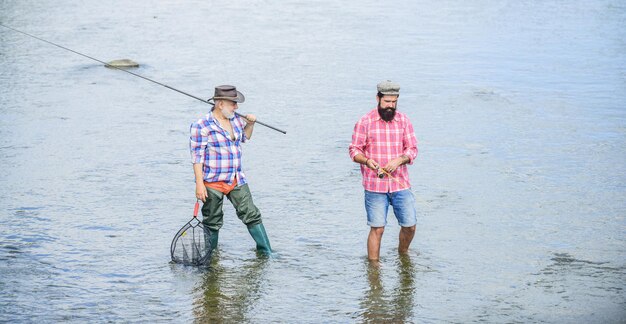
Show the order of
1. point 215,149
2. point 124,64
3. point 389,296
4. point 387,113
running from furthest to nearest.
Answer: point 124,64, point 215,149, point 387,113, point 389,296

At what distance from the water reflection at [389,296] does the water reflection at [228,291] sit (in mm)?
870

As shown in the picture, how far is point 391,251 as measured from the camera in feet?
29.2

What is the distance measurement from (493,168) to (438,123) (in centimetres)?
233

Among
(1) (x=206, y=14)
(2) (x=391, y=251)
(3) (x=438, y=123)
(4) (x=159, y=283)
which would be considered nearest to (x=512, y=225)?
(2) (x=391, y=251)

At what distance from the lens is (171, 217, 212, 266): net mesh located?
8.38 metres

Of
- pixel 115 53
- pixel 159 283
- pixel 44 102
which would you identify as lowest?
pixel 159 283

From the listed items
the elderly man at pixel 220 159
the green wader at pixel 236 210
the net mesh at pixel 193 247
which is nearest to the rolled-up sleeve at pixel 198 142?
the elderly man at pixel 220 159

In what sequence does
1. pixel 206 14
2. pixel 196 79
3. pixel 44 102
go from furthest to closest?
1. pixel 206 14
2. pixel 196 79
3. pixel 44 102

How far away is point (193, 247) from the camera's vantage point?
27.6 feet

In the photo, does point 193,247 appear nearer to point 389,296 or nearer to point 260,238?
point 260,238

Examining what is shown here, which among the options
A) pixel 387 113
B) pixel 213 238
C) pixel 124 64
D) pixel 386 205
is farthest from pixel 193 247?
pixel 124 64

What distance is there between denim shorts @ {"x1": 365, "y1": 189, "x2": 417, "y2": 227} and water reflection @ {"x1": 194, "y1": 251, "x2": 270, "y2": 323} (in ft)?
3.39

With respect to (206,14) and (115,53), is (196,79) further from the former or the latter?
(206,14)

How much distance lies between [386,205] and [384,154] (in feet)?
1.47
